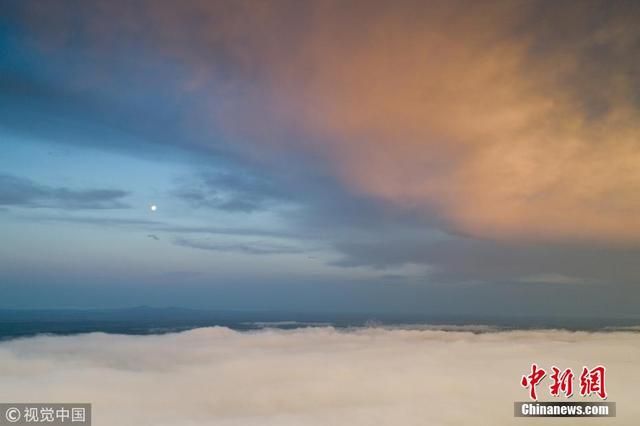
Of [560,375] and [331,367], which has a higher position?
[560,375]

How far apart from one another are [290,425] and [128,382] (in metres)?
17.5

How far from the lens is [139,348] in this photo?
198 ft

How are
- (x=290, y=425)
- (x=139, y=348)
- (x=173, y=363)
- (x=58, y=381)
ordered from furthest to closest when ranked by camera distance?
(x=139, y=348) → (x=173, y=363) → (x=58, y=381) → (x=290, y=425)

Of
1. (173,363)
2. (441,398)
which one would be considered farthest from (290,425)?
(173,363)

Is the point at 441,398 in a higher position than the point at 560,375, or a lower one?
lower

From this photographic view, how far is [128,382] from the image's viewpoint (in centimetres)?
3744

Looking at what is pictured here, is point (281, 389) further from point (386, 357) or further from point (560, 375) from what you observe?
point (560, 375)

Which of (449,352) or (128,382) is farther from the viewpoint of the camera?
(449,352)

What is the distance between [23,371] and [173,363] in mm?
13260

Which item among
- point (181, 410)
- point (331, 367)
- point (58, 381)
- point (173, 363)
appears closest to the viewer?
point (181, 410)

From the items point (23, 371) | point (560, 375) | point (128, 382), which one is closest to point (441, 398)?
point (560, 375)

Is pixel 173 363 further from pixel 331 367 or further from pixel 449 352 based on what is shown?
pixel 449 352

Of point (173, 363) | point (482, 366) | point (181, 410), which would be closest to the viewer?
point (181, 410)

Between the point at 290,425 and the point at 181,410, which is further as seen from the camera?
the point at 181,410
